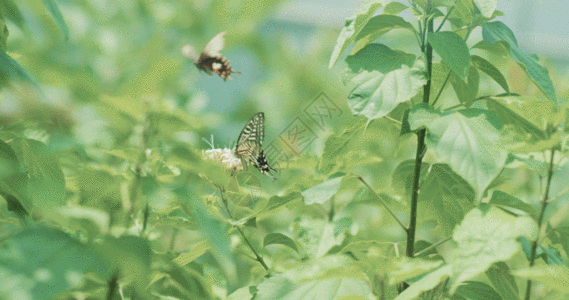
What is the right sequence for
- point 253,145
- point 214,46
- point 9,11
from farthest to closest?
point 214,46, point 253,145, point 9,11

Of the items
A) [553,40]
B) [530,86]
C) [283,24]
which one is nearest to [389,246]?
[530,86]

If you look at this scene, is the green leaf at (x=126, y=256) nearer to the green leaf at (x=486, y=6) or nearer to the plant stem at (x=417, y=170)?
the plant stem at (x=417, y=170)

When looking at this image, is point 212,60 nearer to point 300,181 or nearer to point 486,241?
point 300,181

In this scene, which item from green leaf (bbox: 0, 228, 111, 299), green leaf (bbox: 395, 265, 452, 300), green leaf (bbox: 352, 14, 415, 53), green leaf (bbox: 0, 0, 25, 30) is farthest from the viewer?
green leaf (bbox: 352, 14, 415, 53)

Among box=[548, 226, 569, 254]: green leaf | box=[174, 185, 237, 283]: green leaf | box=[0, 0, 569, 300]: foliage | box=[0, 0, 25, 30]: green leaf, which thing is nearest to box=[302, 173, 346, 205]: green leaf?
box=[0, 0, 569, 300]: foliage

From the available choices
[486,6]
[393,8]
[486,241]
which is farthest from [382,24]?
[486,241]

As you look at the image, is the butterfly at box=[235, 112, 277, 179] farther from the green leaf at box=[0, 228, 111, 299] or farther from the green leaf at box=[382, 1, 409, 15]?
the green leaf at box=[0, 228, 111, 299]
